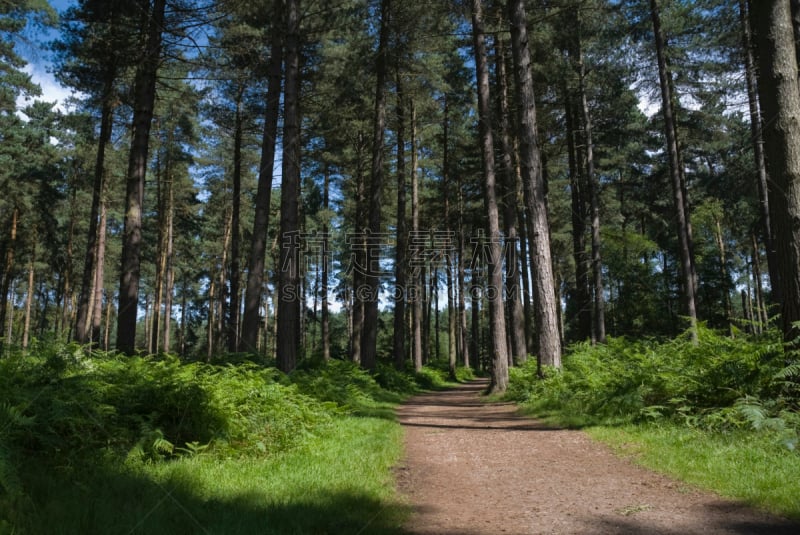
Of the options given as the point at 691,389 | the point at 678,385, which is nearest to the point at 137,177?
the point at 678,385

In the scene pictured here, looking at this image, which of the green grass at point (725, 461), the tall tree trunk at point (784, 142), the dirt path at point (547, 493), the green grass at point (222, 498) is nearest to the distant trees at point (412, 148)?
the tall tree trunk at point (784, 142)

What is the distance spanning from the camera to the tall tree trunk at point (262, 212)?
40.7 feet

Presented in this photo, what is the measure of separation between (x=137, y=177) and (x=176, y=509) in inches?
407

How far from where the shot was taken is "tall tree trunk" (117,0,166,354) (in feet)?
37.2

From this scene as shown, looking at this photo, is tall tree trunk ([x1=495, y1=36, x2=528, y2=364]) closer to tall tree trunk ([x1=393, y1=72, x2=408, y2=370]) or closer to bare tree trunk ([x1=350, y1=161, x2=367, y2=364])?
tall tree trunk ([x1=393, y1=72, x2=408, y2=370])

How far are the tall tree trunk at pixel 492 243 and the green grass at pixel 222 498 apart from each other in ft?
29.2

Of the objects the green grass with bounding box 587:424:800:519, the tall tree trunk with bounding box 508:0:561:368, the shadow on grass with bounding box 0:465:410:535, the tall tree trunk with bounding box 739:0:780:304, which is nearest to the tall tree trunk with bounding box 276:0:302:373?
the tall tree trunk with bounding box 508:0:561:368

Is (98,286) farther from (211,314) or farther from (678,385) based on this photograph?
(678,385)

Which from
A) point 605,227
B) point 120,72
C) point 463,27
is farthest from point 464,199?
point 120,72

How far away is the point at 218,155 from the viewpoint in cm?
2892

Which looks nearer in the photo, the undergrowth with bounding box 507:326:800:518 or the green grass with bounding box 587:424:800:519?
the green grass with bounding box 587:424:800:519

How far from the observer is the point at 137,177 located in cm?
1191

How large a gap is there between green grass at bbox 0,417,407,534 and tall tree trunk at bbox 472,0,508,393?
8895 mm

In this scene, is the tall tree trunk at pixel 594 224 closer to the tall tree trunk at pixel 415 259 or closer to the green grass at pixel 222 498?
the tall tree trunk at pixel 415 259
